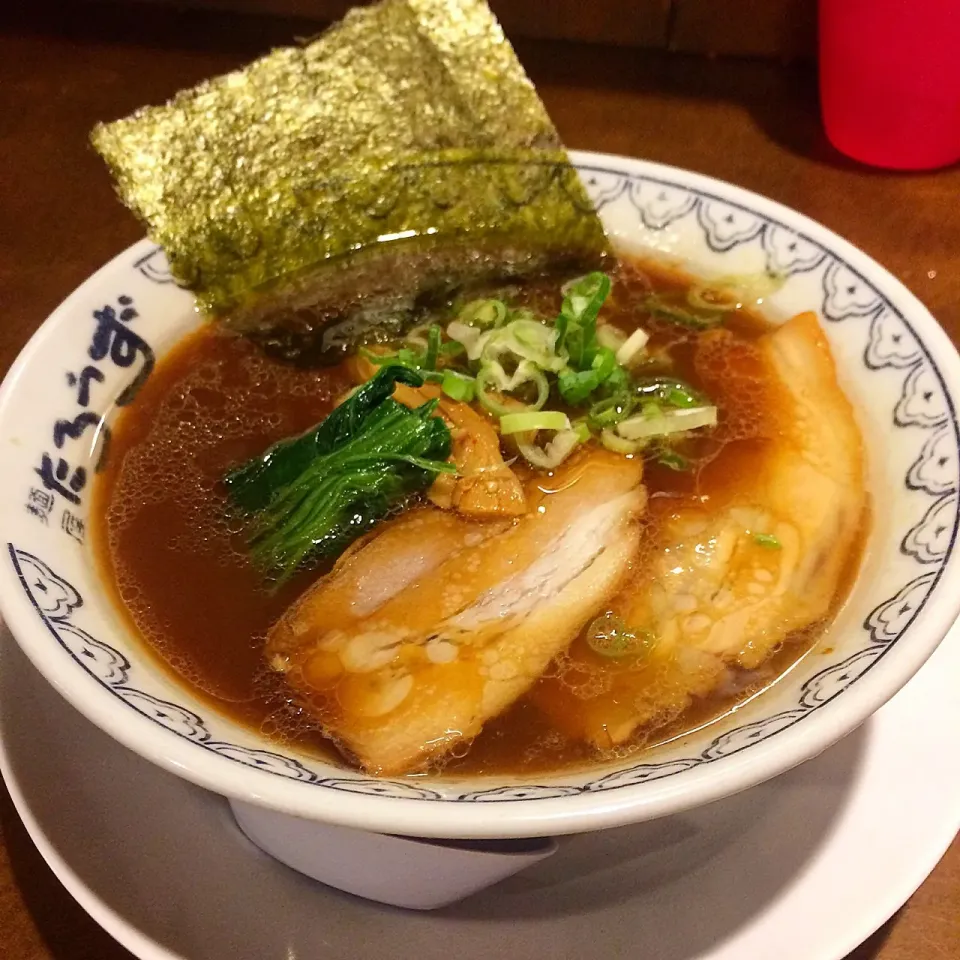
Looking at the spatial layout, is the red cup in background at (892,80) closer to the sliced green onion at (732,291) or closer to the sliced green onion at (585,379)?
the sliced green onion at (732,291)

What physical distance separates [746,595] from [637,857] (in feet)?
1.06

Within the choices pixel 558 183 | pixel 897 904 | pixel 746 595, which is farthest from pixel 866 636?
pixel 558 183

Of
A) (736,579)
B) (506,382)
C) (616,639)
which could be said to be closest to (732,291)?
(506,382)

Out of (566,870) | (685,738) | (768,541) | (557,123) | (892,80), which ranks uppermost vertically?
(892,80)

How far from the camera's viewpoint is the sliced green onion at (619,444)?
1.30 metres

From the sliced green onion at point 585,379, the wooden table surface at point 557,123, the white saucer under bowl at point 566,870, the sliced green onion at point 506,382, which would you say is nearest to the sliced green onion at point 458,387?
the sliced green onion at point 506,382

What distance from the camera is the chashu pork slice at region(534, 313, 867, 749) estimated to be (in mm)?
1063

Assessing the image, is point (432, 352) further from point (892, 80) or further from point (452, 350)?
point (892, 80)

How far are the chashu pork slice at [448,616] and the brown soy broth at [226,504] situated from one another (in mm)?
33

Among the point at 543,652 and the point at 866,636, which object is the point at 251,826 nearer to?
the point at 543,652

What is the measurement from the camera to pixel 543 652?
1.10 m

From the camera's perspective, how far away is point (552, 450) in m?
1.28

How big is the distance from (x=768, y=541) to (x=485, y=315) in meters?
0.55

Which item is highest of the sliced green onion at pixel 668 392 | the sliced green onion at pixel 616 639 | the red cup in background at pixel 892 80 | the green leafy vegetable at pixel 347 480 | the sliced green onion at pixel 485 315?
the red cup in background at pixel 892 80
